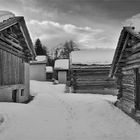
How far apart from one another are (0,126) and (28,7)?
8.93 metres

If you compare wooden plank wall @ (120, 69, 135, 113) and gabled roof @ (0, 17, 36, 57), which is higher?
gabled roof @ (0, 17, 36, 57)

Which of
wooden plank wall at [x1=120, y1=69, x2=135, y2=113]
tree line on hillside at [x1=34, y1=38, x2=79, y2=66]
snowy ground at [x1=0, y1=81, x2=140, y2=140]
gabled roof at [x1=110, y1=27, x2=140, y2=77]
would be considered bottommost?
snowy ground at [x1=0, y1=81, x2=140, y2=140]

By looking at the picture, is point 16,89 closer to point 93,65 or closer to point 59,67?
point 93,65

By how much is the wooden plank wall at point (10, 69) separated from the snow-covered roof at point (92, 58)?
816 centimetres

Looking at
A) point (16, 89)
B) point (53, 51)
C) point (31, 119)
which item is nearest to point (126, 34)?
point (31, 119)

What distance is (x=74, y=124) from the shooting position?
7.57 meters

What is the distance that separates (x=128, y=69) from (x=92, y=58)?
11.3 metres

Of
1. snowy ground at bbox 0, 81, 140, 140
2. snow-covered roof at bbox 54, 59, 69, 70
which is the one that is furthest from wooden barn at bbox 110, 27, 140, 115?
snow-covered roof at bbox 54, 59, 69, 70

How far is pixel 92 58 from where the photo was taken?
2020 cm

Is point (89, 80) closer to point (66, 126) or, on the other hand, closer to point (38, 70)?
point (66, 126)

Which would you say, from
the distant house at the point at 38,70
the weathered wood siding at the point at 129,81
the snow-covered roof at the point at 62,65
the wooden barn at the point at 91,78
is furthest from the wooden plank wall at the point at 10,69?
the distant house at the point at 38,70

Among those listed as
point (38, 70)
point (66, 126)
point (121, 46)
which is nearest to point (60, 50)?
point (38, 70)

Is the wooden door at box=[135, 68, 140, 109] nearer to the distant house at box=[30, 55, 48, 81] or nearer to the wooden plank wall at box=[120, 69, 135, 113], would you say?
the wooden plank wall at box=[120, 69, 135, 113]

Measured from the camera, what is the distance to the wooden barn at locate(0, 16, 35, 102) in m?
9.02
